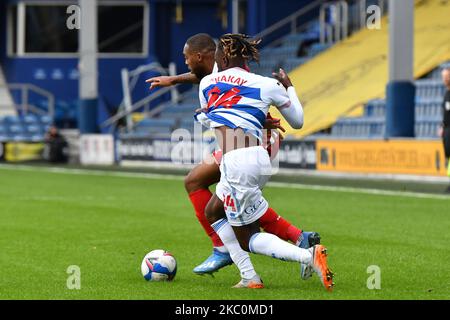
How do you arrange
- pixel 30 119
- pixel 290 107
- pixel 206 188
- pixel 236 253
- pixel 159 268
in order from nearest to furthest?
pixel 290 107, pixel 236 253, pixel 159 268, pixel 206 188, pixel 30 119

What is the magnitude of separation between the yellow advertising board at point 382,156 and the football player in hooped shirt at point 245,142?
13473 millimetres

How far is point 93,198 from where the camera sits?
19.2 meters

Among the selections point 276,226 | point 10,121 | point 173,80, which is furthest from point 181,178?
point 276,226

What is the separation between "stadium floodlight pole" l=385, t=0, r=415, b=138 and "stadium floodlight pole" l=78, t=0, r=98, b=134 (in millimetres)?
10829

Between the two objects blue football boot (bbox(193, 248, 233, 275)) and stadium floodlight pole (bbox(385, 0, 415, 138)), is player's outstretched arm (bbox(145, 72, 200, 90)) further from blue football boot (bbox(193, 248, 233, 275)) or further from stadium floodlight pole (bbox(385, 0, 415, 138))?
stadium floodlight pole (bbox(385, 0, 415, 138))

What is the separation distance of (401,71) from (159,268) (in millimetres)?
15562

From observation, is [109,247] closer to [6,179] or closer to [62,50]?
[6,179]

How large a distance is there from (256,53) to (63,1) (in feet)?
112

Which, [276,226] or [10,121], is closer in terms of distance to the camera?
[276,226]

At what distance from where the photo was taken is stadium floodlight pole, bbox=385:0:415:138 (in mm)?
24219

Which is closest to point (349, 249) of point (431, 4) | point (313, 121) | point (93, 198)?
point (93, 198)

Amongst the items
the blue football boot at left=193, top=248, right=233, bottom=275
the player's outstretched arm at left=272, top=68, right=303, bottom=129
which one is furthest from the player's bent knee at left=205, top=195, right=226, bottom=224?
the player's outstretched arm at left=272, top=68, right=303, bottom=129

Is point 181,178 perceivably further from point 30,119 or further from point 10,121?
point 10,121

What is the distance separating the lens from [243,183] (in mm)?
8758
